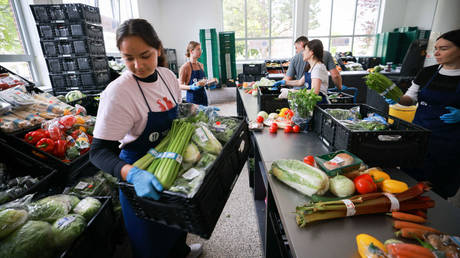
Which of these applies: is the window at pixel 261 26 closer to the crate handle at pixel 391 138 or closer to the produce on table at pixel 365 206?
the crate handle at pixel 391 138

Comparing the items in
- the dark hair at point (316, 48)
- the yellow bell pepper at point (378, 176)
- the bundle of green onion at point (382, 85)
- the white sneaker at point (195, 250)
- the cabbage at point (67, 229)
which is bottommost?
the white sneaker at point (195, 250)

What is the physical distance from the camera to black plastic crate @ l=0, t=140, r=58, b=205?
1.83 m

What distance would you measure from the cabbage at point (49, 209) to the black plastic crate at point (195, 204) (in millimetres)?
817

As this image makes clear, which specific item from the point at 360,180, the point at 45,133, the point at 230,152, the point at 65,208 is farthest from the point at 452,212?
the point at 45,133

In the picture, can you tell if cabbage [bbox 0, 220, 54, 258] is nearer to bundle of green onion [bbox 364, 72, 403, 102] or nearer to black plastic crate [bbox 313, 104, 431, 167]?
black plastic crate [bbox 313, 104, 431, 167]

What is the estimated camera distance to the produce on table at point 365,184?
105 cm

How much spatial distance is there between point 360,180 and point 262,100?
1.67 m

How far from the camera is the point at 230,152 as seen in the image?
4.10ft

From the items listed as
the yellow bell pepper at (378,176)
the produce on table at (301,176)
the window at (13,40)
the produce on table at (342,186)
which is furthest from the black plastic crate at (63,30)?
the yellow bell pepper at (378,176)

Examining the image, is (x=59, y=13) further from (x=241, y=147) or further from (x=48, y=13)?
(x=241, y=147)

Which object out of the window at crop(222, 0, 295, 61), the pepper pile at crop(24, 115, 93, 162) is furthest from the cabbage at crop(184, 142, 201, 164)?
the window at crop(222, 0, 295, 61)

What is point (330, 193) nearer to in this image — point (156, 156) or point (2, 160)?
point (156, 156)

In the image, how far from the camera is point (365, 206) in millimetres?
967

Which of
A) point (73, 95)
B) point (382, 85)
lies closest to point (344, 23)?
point (382, 85)
